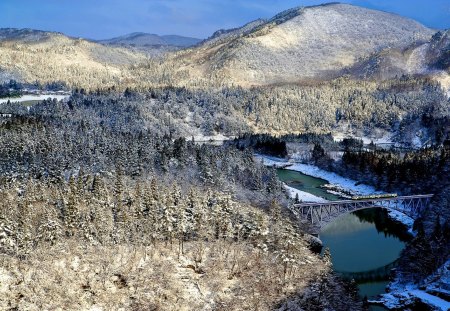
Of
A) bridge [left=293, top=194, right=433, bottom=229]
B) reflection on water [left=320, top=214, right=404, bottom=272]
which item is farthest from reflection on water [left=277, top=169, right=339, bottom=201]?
bridge [left=293, top=194, right=433, bottom=229]

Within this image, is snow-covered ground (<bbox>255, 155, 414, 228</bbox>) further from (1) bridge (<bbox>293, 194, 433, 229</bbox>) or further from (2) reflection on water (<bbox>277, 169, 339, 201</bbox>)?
(1) bridge (<bbox>293, 194, 433, 229</bbox>)

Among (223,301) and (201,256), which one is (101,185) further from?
(223,301)

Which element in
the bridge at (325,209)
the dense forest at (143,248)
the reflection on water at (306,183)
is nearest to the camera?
the dense forest at (143,248)

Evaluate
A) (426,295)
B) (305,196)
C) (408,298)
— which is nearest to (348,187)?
(305,196)

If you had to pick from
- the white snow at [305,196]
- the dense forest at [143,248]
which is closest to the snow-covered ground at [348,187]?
→ the white snow at [305,196]

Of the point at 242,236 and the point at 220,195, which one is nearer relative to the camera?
the point at 242,236

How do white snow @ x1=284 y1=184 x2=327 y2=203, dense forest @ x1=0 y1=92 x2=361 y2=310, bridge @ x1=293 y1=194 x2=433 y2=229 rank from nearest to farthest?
1. dense forest @ x1=0 y1=92 x2=361 y2=310
2. bridge @ x1=293 y1=194 x2=433 y2=229
3. white snow @ x1=284 y1=184 x2=327 y2=203

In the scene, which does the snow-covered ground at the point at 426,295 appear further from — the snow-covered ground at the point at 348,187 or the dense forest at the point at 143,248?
the snow-covered ground at the point at 348,187

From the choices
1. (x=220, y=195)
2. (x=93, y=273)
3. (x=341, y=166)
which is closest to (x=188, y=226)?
(x=220, y=195)
